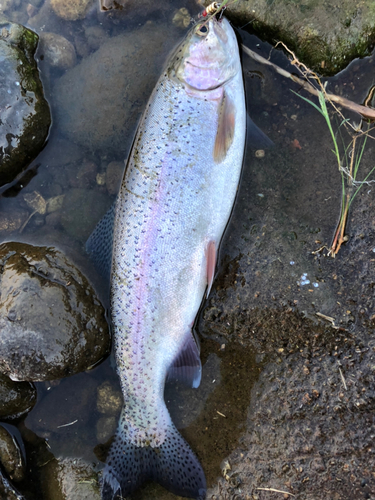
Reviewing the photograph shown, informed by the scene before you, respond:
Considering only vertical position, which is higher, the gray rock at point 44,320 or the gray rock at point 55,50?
the gray rock at point 55,50

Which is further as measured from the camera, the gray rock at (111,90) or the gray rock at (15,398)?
the gray rock at (111,90)

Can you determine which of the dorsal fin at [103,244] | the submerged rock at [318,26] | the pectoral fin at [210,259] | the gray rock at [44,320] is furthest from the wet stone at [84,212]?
the submerged rock at [318,26]

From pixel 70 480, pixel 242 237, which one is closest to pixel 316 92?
pixel 242 237

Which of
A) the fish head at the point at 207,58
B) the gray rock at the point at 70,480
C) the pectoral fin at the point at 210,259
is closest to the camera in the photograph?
the fish head at the point at 207,58

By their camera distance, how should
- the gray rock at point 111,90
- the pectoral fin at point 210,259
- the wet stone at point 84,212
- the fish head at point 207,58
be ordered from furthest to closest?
the wet stone at point 84,212, the gray rock at point 111,90, the pectoral fin at point 210,259, the fish head at point 207,58

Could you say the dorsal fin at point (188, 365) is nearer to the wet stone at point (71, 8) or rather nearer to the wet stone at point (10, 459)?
the wet stone at point (10, 459)

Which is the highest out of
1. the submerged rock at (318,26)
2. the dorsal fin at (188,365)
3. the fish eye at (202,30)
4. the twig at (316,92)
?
the submerged rock at (318,26)

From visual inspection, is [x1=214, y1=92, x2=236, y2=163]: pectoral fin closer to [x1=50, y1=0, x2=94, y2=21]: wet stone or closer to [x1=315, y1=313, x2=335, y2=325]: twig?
[x1=315, y1=313, x2=335, y2=325]: twig

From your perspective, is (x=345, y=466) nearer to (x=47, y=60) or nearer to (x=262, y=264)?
(x=262, y=264)
